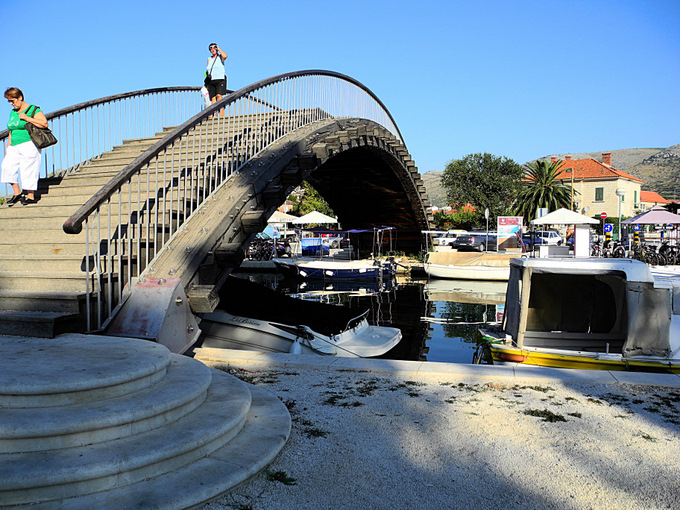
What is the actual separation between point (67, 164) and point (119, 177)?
17.9 ft

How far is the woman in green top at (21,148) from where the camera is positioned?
865cm

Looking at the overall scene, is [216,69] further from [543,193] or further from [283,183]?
[543,193]

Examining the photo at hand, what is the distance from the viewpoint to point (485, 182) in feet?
229

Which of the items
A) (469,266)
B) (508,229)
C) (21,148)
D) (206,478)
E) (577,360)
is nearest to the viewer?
(206,478)

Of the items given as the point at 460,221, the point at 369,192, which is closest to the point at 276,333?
the point at 369,192

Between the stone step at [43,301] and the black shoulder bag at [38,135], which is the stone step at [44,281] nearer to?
the stone step at [43,301]

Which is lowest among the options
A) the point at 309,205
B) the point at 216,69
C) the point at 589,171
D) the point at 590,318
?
the point at 590,318

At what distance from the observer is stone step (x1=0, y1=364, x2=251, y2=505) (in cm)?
288

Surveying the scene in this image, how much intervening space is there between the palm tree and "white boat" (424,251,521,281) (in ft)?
128

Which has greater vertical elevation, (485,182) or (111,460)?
(485,182)

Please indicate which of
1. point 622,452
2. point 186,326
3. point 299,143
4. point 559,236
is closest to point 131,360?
point 186,326

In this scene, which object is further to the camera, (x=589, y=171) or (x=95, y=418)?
(x=589, y=171)

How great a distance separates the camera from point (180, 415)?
3779 millimetres

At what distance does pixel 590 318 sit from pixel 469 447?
7.34m
